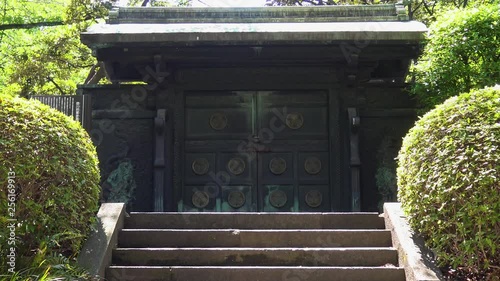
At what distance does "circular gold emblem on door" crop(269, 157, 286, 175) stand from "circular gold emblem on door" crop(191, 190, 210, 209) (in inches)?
44.2

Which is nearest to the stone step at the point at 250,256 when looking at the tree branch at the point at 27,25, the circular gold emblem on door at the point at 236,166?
the circular gold emblem on door at the point at 236,166

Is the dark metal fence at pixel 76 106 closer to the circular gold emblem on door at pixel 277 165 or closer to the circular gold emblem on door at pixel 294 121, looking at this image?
the circular gold emblem on door at pixel 277 165

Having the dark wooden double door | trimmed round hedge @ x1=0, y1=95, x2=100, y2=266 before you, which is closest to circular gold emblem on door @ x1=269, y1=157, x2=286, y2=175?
the dark wooden double door

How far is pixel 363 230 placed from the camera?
665 centimetres

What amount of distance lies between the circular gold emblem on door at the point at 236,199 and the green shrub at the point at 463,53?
3216 mm

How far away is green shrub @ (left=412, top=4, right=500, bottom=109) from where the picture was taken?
339 inches

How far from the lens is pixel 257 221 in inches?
273

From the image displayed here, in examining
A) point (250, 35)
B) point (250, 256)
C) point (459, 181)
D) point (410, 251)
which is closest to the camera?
point (459, 181)

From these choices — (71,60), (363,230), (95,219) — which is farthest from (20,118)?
(71,60)

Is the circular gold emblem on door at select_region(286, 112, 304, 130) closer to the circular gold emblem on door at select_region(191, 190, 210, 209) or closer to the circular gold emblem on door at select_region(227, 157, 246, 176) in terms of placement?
the circular gold emblem on door at select_region(227, 157, 246, 176)

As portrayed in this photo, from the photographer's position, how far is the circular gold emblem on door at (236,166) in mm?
9742

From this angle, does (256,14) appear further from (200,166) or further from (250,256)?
(250,256)

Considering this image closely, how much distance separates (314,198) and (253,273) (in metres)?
3.93

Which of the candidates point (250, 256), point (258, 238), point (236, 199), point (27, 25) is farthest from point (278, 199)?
point (27, 25)
